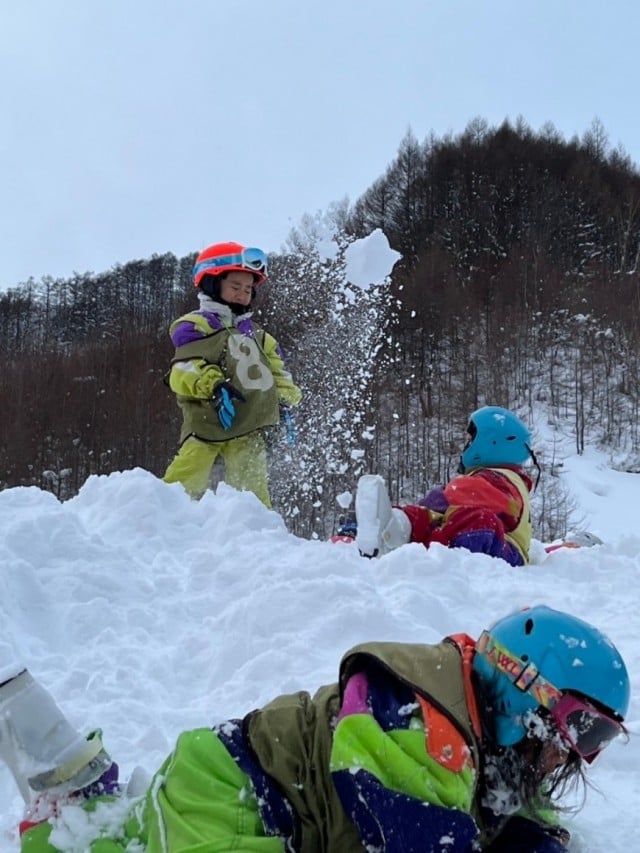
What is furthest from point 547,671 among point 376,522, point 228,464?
point 228,464

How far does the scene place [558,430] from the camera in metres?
17.1

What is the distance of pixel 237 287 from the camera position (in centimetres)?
479

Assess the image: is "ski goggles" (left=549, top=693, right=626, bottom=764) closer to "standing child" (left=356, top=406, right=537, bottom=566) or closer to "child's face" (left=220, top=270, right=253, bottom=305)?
"standing child" (left=356, top=406, right=537, bottom=566)

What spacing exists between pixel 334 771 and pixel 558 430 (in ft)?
54.9

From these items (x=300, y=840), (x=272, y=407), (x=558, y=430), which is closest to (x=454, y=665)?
(x=300, y=840)

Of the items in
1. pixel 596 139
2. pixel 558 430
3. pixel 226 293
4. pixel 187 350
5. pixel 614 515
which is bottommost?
pixel 614 515

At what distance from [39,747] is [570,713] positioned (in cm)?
109

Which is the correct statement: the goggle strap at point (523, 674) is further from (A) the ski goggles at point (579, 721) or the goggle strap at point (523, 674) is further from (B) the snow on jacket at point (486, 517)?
(B) the snow on jacket at point (486, 517)

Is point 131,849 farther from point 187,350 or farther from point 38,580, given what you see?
point 187,350

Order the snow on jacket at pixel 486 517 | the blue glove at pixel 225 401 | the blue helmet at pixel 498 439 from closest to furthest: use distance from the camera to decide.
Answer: the snow on jacket at pixel 486 517 < the blue helmet at pixel 498 439 < the blue glove at pixel 225 401

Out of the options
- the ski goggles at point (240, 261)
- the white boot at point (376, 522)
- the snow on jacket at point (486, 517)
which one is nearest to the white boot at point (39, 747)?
the white boot at point (376, 522)

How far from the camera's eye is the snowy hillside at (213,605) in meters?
2.18

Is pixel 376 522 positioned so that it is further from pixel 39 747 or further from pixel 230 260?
pixel 39 747

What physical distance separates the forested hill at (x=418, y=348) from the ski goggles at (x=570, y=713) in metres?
8.87
